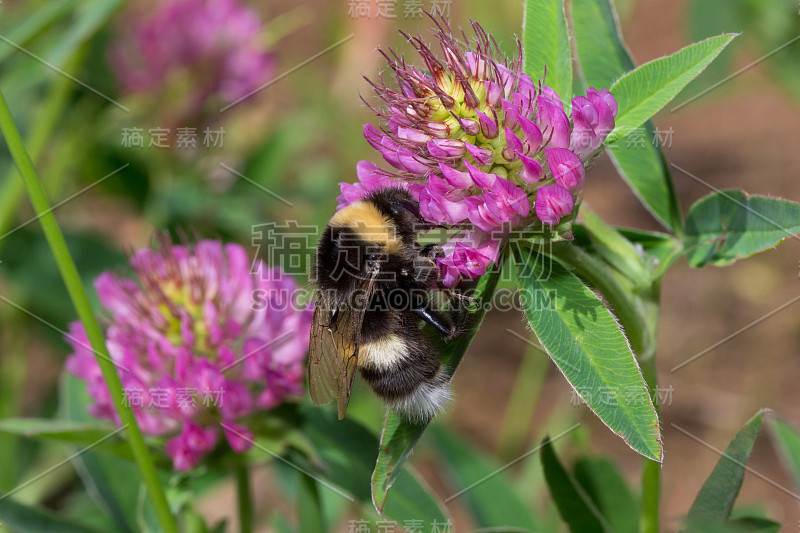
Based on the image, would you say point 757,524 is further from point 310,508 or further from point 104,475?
point 104,475

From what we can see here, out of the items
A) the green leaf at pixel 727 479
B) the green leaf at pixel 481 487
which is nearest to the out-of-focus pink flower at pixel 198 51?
the green leaf at pixel 481 487

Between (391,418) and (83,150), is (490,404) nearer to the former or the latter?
(83,150)

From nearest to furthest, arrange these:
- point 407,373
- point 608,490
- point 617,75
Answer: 1. point 407,373
2. point 617,75
3. point 608,490

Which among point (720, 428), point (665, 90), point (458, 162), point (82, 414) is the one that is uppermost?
point (665, 90)

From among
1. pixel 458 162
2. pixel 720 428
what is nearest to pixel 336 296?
pixel 458 162

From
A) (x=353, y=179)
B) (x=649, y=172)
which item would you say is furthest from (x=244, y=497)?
(x=353, y=179)

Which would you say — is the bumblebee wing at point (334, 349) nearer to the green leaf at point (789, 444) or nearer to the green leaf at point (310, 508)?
the green leaf at point (310, 508)

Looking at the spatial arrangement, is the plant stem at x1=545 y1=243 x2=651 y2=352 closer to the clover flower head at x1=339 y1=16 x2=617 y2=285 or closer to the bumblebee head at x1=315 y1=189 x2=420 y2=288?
the clover flower head at x1=339 y1=16 x2=617 y2=285

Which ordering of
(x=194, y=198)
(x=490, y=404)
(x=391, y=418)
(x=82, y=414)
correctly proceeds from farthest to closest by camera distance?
(x=490, y=404)
(x=194, y=198)
(x=82, y=414)
(x=391, y=418)
